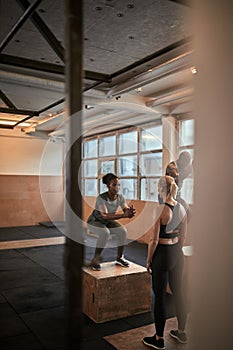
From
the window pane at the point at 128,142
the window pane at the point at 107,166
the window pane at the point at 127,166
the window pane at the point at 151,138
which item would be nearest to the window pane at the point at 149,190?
the window pane at the point at 127,166

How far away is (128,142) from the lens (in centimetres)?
857

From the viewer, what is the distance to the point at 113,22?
2590 millimetres

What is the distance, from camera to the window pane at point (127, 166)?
8.29 meters

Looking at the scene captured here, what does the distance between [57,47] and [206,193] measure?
2135 millimetres

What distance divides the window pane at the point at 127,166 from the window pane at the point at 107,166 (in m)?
0.37

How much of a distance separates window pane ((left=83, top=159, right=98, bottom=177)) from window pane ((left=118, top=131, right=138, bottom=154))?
5.28ft

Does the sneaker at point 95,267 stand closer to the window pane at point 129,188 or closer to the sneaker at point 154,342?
the sneaker at point 154,342

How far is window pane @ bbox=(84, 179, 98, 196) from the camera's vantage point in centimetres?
1037

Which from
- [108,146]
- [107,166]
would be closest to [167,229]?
[107,166]

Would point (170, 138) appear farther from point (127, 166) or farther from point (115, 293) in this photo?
point (115, 293)

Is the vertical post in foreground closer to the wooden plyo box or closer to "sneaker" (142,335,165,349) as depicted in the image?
"sneaker" (142,335,165,349)

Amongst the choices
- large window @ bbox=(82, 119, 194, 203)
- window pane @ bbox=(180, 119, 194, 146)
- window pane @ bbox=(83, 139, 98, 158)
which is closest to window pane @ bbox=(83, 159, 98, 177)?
large window @ bbox=(82, 119, 194, 203)

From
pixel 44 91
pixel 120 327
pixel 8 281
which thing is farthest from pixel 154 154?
pixel 120 327

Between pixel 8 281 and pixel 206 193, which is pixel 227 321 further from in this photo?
pixel 8 281
